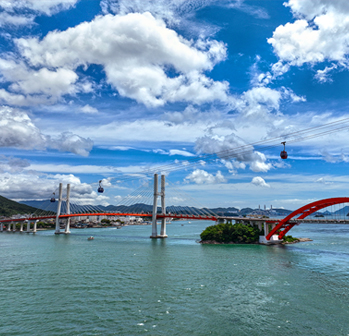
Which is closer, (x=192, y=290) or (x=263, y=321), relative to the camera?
(x=263, y=321)

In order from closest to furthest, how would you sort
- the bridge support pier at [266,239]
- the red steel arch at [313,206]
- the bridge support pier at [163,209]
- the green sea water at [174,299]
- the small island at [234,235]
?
the green sea water at [174,299], the red steel arch at [313,206], the bridge support pier at [266,239], the small island at [234,235], the bridge support pier at [163,209]

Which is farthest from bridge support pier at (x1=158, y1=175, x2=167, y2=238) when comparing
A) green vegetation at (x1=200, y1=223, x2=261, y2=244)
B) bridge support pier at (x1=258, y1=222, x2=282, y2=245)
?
bridge support pier at (x1=258, y1=222, x2=282, y2=245)

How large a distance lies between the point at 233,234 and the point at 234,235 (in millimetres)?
336

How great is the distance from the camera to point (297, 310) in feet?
63.9

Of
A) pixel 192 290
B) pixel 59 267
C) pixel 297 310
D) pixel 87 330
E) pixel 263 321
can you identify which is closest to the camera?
pixel 87 330

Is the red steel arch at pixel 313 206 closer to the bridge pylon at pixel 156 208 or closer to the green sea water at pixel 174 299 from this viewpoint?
the green sea water at pixel 174 299

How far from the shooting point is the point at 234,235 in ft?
218

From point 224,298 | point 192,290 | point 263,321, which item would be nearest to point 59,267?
point 192,290

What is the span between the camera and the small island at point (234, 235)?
65625 millimetres

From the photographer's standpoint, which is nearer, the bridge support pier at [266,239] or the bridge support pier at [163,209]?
the bridge support pier at [266,239]

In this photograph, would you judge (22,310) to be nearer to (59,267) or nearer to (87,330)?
(87,330)

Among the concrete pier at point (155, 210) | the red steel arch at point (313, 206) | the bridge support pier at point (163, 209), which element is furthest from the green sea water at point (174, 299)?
the bridge support pier at point (163, 209)

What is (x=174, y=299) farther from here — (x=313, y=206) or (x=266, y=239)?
(x=266, y=239)

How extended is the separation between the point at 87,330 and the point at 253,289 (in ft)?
50.8
